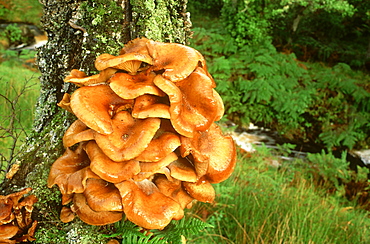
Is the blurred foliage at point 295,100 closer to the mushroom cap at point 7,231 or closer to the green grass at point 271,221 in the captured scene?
the green grass at point 271,221

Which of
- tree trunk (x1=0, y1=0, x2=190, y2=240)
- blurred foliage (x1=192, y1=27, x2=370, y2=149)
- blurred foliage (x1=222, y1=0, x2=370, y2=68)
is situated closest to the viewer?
tree trunk (x1=0, y1=0, x2=190, y2=240)

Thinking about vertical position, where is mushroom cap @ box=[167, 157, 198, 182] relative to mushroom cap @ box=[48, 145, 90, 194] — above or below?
above

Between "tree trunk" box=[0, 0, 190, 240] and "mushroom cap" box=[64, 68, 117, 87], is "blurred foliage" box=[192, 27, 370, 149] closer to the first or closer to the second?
"tree trunk" box=[0, 0, 190, 240]

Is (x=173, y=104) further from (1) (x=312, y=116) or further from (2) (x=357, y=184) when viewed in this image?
(1) (x=312, y=116)

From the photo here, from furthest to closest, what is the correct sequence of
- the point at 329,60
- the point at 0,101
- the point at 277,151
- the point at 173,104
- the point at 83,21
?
1. the point at 329,60
2. the point at 277,151
3. the point at 0,101
4. the point at 83,21
5. the point at 173,104

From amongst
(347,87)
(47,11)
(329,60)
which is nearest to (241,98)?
(347,87)

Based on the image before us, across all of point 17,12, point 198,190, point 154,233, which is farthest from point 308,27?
point 154,233

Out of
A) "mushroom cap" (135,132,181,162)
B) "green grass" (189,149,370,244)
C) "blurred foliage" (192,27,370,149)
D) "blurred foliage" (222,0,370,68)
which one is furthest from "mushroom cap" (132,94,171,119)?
"blurred foliage" (222,0,370,68)
